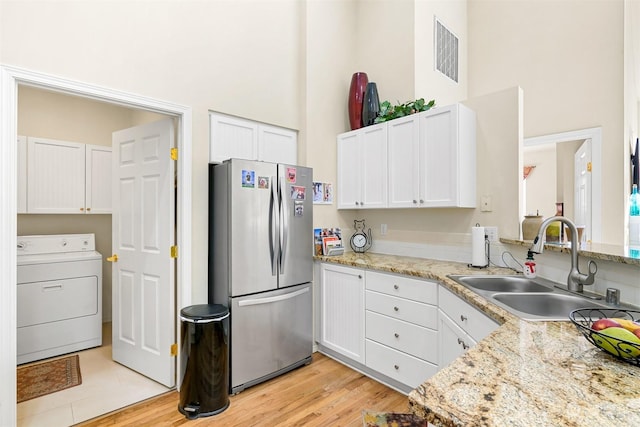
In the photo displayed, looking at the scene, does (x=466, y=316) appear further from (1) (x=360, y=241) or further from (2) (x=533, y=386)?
(1) (x=360, y=241)

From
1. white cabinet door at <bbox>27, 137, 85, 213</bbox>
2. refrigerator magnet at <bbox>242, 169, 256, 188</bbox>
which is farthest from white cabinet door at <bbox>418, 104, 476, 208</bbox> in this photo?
white cabinet door at <bbox>27, 137, 85, 213</bbox>

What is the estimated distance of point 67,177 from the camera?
3613 mm

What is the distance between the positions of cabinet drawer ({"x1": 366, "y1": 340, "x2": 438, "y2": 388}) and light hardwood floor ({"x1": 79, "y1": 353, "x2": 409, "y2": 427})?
0.14 metres

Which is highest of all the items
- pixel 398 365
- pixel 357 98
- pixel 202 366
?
pixel 357 98

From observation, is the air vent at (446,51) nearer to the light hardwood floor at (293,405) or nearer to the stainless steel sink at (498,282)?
the stainless steel sink at (498,282)

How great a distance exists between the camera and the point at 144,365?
9.09ft

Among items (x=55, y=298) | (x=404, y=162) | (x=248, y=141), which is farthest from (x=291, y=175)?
(x=55, y=298)

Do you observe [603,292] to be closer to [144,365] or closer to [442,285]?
[442,285]

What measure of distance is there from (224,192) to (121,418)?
169cm

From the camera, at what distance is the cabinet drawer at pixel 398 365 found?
237 centimetres

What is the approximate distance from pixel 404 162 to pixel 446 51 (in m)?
1.78

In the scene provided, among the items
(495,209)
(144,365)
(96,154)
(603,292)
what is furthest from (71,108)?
(603,292)

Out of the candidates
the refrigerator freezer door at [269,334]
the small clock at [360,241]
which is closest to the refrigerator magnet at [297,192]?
the refrigerator freezer door at [269,334]

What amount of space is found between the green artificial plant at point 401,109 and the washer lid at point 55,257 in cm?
328
